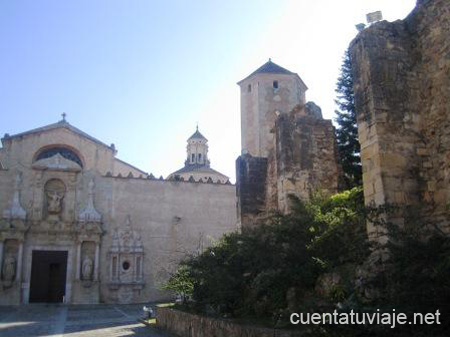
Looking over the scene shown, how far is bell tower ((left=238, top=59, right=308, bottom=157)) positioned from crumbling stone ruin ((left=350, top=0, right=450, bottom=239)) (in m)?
24.4

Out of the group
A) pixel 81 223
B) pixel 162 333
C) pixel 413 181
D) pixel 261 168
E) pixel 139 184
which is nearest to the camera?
pixel 413 181

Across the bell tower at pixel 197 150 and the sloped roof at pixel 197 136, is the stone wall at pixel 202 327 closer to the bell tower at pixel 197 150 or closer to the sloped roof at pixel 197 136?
the bell tower at pixel 197 150

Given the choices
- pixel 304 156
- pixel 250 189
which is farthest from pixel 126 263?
pixel 304 156

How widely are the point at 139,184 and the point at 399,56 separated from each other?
70.7 feet

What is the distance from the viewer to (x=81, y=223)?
25.7m

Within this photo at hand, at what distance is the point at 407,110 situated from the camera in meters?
7.65

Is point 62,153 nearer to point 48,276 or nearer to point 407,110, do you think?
point 48,276

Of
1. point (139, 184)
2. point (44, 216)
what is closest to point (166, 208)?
point (139, 184)

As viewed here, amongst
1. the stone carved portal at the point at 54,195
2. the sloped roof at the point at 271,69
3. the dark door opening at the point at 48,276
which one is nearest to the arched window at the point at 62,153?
the stone carved portal at the point at 54,195

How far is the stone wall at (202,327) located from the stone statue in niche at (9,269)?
1438 cm

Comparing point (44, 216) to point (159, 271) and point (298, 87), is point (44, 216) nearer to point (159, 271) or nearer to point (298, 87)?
point (159, 271)

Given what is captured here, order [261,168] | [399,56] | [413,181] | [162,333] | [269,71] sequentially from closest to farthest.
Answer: [413,181], [399,56], [162,333], [261,168], [269,71]

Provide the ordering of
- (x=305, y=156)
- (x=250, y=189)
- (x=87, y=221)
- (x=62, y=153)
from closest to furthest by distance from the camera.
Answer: (x=305, y=156)
(x=250, y=189)
(x=87, y=221)
(x=62, y=153)

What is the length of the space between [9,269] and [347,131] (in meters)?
17.7
